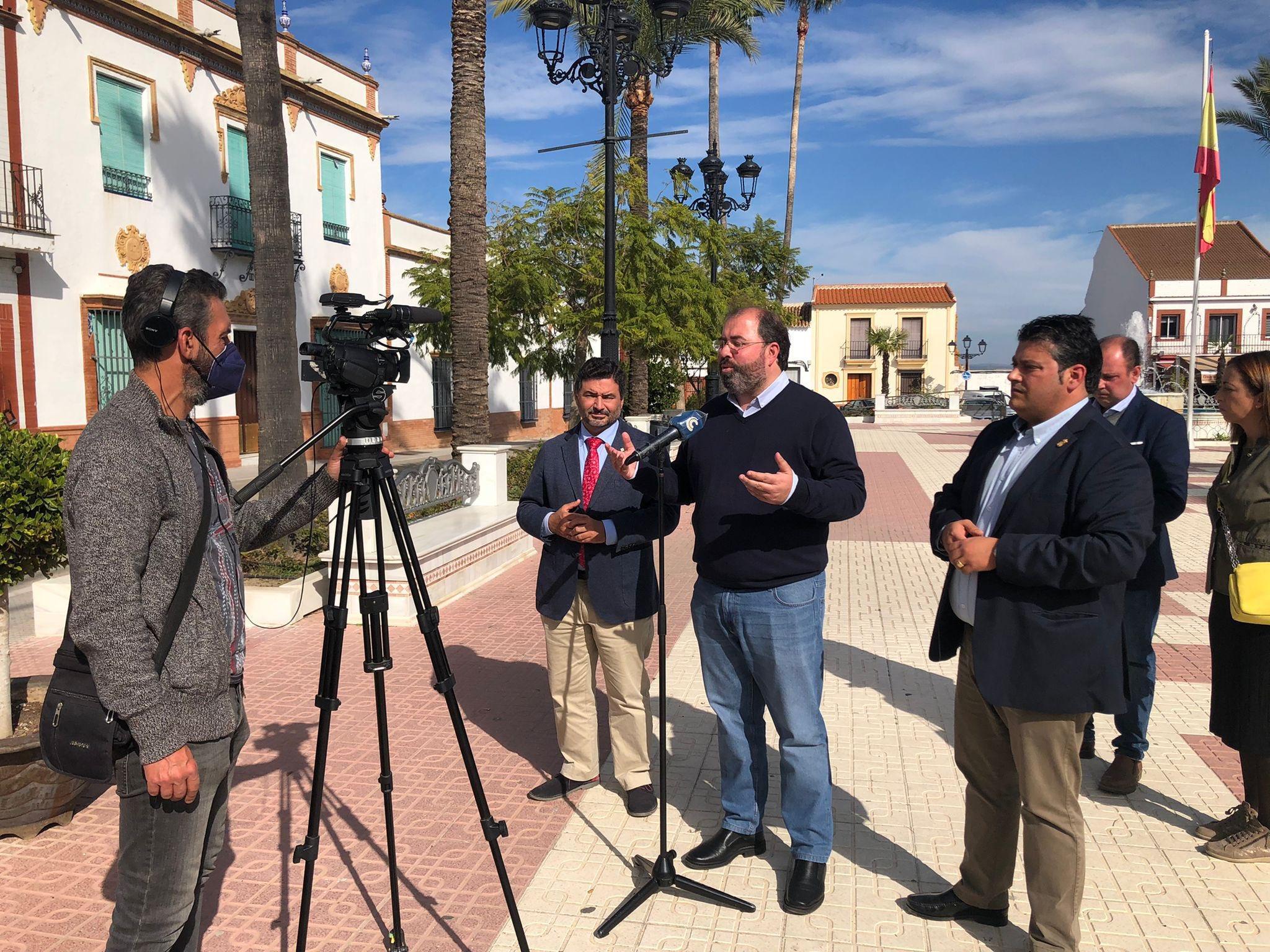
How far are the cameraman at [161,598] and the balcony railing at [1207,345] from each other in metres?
48.5

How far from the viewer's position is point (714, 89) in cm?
2738

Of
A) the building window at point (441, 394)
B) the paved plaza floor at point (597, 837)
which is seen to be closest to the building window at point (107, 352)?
the building window at point (441, 394)

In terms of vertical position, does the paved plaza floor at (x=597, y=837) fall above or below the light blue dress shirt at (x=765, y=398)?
below

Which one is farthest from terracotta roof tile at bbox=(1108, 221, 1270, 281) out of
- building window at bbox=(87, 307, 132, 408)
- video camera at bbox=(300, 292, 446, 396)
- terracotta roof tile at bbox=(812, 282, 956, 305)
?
video camera at bbox=(300, 292, 446, 396)

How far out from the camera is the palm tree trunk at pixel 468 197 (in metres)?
11.0

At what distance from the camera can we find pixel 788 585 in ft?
11.0

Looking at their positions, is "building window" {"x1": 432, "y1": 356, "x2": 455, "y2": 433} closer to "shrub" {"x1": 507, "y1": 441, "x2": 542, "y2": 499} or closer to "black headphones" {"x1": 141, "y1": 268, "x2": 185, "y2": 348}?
"shrub" {"x1": 507, "y1": 441, "x2": 542, "y2": 499}

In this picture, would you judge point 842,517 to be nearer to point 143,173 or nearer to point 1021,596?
point 1021,596

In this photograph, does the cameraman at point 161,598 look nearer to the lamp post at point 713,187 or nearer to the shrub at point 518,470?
the shrub at point 518,470

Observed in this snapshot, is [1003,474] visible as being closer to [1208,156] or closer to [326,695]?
[326,695]

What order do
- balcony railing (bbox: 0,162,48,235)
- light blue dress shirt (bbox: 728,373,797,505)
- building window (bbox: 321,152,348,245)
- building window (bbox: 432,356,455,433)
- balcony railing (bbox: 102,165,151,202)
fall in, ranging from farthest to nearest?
building window (bbox: 432,356,455,433), building window (bbox: 321,152,348,245), balcony railing (bbox: 102,165,151,202), balcony railing (bbox: 0,162,48,235), light blue dress shirt (bbox: 728,373,797,505)

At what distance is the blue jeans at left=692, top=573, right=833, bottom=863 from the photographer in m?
3.36

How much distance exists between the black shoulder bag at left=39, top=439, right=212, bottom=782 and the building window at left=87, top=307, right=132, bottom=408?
562 inches

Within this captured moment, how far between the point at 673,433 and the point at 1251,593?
2.21 metres
